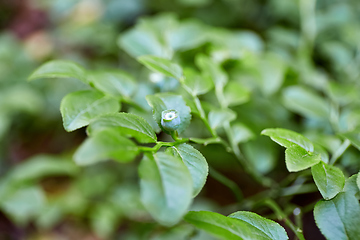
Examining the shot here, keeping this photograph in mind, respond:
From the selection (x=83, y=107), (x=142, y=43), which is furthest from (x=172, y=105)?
(x=142, y=43)

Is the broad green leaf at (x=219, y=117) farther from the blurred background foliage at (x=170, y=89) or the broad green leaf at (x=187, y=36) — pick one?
the broad green leaf at (x=187, y=36)

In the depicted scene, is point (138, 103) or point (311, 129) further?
point (311, 129)

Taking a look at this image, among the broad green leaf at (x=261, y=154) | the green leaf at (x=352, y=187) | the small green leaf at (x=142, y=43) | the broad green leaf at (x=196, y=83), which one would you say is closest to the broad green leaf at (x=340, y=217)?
the green leaf at (x=352, y=187)

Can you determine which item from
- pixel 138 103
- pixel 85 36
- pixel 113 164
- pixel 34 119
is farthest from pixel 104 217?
pixel 85 36

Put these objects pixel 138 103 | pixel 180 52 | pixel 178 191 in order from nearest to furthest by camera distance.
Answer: pixel 178 191 → pixel 138 103 → pixel 180 52

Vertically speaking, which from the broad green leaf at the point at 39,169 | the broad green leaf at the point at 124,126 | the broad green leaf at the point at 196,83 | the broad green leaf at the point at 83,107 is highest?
the broad green leaf at the point at 124,126

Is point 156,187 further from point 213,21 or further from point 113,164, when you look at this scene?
point 213,21

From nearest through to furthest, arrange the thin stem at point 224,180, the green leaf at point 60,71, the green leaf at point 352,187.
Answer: the green leaf at point 352,187 → the green leaf at point 60,71 → the thin stem at point 224,180

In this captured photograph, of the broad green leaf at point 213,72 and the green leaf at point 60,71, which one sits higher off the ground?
the green leaf at point 60,71

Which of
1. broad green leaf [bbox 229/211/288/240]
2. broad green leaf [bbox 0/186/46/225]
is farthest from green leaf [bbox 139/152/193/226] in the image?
broad green leaf [bbox 0/186/46/225]
